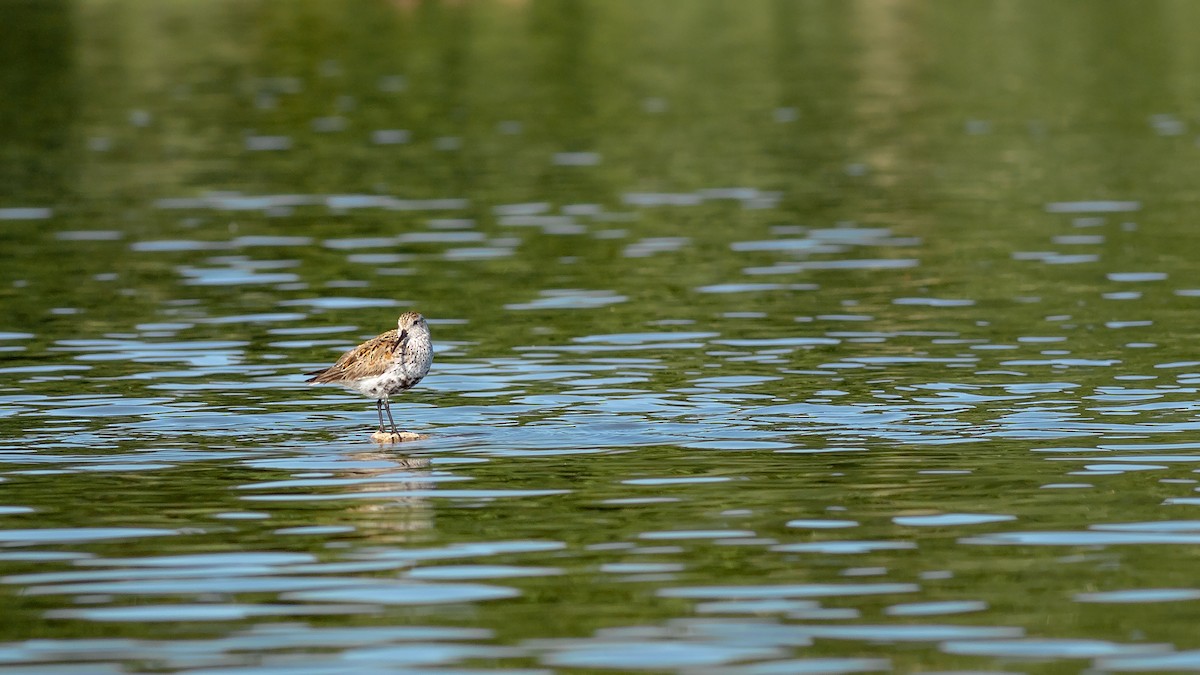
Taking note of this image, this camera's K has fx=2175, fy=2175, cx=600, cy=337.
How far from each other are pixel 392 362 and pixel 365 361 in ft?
1.25

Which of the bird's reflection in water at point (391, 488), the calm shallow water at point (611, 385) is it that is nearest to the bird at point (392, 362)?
the calm shallow water at point (611, 385)

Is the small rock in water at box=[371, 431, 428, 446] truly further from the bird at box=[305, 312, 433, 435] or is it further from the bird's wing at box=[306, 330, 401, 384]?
the bird's wing at box=[306, 330, 401, 384]

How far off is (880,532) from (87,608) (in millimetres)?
4743

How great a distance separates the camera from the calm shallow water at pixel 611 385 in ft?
37.7

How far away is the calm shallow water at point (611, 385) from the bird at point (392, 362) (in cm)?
53

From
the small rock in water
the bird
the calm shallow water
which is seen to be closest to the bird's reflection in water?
the calm shallow water

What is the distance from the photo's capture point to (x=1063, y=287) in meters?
24.4

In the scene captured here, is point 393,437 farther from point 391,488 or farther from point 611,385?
point 611,385

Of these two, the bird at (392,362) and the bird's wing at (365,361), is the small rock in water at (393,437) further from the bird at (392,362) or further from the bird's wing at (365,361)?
the bird's wing at (365,361)

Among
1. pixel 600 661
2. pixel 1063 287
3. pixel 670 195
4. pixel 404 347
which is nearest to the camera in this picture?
pixel 600 661

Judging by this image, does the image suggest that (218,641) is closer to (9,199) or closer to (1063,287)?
(1063,287)

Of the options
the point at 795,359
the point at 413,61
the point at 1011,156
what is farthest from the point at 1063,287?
the point at 413,61

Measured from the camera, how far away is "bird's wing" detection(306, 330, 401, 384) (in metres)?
16.8

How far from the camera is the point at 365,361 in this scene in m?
17.0
